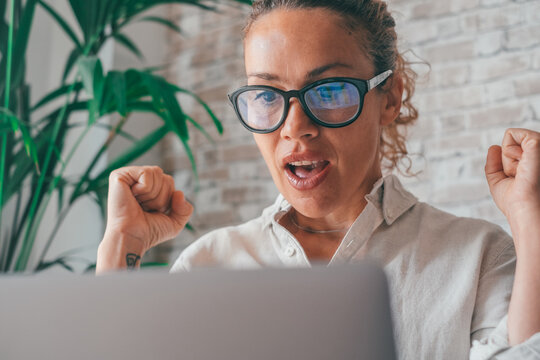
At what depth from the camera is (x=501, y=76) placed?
1.77m

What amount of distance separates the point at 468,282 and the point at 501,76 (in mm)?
1066

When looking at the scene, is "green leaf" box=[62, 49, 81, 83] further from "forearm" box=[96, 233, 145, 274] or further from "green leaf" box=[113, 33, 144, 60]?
"forearm" box=[96, 233, 145, 274]

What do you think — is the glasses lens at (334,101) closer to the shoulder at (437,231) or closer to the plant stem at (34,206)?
the shoulder at (437,231)

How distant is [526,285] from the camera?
0.79 metres

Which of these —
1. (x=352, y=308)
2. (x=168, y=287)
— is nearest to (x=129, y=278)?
(x=168, y=287)

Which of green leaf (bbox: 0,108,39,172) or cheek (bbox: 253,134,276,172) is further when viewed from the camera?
green leaf (bbox: 0,108,39,172)

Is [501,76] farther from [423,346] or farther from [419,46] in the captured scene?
[423,346]

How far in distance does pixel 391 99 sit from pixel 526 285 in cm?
50

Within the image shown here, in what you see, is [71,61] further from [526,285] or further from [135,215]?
[526,285]

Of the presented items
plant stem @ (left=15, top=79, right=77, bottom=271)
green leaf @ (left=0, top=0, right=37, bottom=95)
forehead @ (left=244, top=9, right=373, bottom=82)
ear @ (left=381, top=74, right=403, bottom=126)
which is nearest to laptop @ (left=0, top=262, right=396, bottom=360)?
forehead @ (left=244, top=9, right=373, bottom=82)

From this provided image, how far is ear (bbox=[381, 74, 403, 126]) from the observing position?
113 cm

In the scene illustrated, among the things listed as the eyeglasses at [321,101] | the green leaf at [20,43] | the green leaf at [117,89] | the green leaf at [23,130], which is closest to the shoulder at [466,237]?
the eyeglasses at [321,101]

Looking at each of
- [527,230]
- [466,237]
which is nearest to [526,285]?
[527,230]

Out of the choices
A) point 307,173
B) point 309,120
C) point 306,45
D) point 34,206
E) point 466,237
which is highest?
point 306,45
